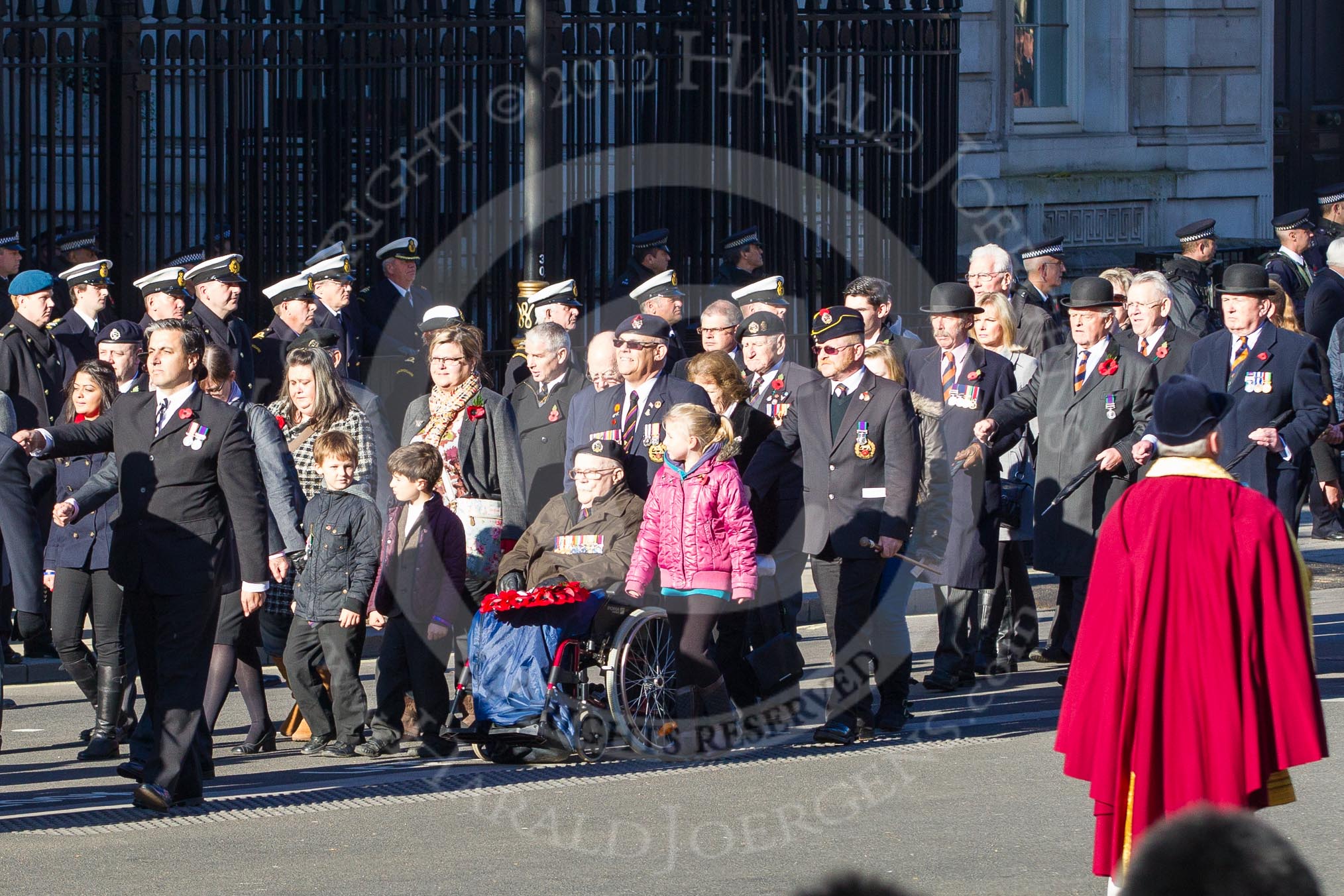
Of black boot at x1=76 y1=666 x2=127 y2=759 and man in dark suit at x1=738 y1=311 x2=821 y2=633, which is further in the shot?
man in dark suit at x1=738 y1=311 x2=821 y2=633

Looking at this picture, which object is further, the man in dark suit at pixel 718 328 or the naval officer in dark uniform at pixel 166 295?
the naval officer in dark uniform at pixel 166 295

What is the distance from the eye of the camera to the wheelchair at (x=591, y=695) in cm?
792

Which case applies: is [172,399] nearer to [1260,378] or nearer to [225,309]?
[225,309]

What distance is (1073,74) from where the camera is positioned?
69.5 ft

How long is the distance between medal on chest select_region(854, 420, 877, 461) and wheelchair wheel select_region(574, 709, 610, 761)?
5.03ft

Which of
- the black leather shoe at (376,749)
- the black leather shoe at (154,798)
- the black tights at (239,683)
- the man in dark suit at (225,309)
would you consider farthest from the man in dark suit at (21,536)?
the man in dark suit at (225,309)

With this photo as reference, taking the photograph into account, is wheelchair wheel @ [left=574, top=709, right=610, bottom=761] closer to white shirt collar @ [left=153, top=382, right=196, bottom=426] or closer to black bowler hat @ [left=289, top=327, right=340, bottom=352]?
white shirt collar @ [left=153, top=382, right=196, bottom=426]

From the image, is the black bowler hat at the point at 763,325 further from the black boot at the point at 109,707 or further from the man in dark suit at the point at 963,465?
the black boot at the point at 109,707

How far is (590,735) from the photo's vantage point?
8.01 metres

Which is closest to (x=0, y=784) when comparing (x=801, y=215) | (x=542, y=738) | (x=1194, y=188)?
(x=542, y=738)

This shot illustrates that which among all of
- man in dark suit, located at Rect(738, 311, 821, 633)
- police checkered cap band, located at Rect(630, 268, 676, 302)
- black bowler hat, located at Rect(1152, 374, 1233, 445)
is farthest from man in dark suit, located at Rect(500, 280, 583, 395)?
black bowler hat, located at Rect(1152, 374, 1233, 445)

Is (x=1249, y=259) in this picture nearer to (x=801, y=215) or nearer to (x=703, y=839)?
(x=801, y=215)

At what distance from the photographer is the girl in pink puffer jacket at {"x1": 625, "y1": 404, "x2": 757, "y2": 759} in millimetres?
8008

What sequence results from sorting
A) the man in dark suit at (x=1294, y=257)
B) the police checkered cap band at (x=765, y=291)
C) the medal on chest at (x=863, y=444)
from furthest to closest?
1. the man in dark suit at (x=1294, y=257)
2. the police checkered cap band at (x=765, y=291)
3. the medal on chest at (x=863, y=444)
